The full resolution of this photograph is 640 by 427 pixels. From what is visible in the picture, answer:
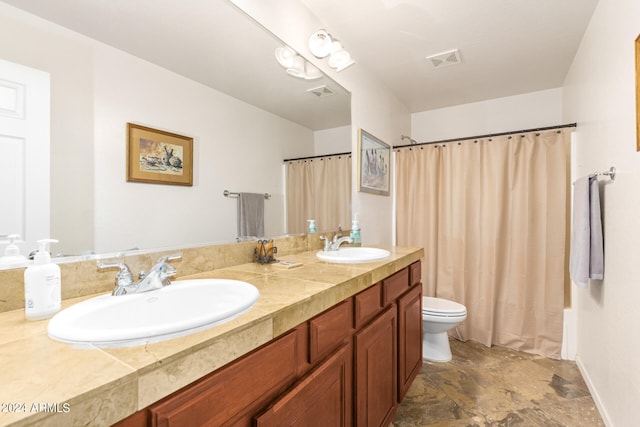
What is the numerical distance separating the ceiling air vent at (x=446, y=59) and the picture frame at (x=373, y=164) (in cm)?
68

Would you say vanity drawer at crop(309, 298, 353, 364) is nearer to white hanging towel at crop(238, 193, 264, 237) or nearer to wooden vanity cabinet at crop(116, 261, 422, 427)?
wooden vanity cabinet at crop(116, 261, 422, 427)

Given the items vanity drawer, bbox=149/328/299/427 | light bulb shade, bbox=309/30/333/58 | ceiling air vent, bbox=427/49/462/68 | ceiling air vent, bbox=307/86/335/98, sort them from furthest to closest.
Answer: ceiling air vent, bbox=427/49/462/68
ceiling air vent, bbox=307/86/335/98
light bulb shade, bbox=309/30/333/58
vanity drawer, bbox=149/328/299/427

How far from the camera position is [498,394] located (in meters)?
1.81

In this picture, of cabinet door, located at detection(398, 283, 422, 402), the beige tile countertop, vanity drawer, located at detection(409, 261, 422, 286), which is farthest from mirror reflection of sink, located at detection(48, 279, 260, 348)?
vanity drawer, located at detection(409, 261, 422, 286)

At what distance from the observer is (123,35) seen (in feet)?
3.06

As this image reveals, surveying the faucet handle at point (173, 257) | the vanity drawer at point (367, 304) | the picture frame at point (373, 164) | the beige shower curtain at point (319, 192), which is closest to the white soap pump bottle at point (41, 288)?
the faucet handle at point (173, 257)

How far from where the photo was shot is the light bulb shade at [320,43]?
5.44ft

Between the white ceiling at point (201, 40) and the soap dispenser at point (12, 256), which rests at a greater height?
the white ceiling at point (201, 40)

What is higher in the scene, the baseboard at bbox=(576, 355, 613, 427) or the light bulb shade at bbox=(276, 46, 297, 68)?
the light bulb shade at bbox=(276, 46, 297, 68)

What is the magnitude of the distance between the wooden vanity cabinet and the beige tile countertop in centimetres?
4

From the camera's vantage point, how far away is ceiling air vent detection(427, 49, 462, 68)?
212 centimetres

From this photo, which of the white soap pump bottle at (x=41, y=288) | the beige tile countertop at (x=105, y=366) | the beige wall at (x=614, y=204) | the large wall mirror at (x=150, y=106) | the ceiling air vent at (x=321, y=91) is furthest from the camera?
the ceiling air vent at (x=321, y=91)

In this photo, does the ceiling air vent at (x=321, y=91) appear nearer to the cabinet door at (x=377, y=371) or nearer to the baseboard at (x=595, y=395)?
the cabinet door at (x=377, y=371)

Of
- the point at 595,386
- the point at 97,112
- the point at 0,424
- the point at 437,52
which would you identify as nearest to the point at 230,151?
the point at 97,112
